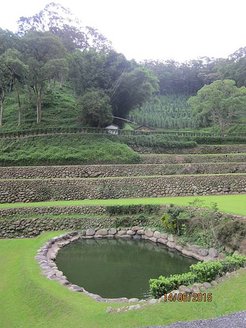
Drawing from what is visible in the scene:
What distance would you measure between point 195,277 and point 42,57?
3619 centimetres

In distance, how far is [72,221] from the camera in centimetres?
2103

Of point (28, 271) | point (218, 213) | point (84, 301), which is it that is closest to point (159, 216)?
point (218, 213)

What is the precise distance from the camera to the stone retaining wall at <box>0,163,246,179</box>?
29453 millimetres

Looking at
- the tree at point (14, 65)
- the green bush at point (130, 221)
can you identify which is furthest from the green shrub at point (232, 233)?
the tree at point (14, 65)

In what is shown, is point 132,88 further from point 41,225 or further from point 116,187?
point 41,225

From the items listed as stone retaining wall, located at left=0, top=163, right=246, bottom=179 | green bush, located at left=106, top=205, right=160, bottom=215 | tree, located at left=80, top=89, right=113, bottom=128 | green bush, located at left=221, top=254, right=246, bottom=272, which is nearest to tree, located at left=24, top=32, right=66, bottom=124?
tree, located at left=80, top=89, right=113, bottom=128

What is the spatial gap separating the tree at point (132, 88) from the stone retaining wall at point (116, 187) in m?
21.3

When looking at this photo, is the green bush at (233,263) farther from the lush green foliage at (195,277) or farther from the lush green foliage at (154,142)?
the lush green foliage at (154,142)

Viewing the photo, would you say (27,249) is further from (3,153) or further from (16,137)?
(16,137)

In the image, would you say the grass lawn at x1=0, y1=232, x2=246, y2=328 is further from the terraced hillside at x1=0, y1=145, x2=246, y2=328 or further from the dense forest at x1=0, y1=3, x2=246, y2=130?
the dense forest at x1=0, y1=3, x2=246, y2=130

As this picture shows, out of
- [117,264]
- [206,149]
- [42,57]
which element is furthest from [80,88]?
[117,264]

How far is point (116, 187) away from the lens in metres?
26.0

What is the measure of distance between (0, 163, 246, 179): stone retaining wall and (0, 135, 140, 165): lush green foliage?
471cm
